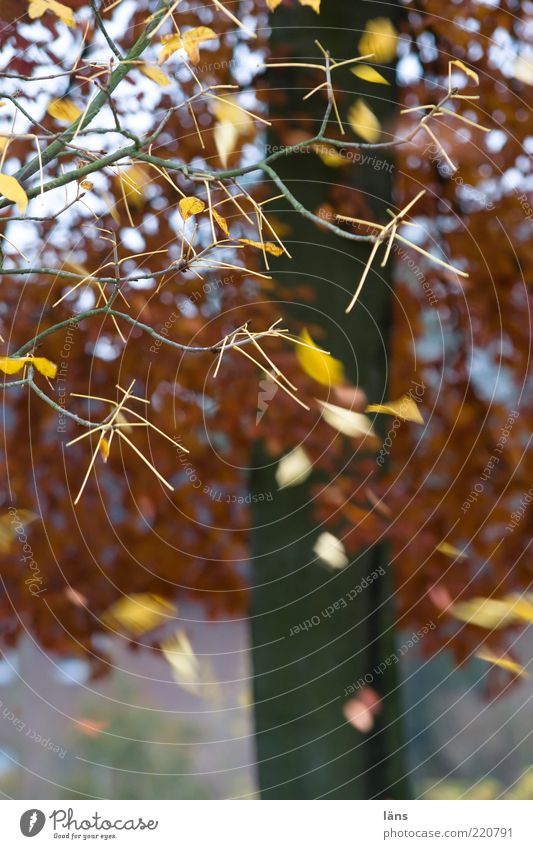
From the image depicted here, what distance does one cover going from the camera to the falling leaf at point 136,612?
173 cm

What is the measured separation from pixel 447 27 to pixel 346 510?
87 cm

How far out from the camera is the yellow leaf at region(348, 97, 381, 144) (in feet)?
4.36

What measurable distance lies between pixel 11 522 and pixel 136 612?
361 mm

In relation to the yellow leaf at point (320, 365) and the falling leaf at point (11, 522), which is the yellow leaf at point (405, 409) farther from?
the falling leaf at point (11, 522)

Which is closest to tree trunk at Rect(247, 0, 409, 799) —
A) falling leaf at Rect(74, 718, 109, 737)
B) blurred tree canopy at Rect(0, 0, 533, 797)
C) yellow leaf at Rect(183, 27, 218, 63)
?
blurred tree canopy at Rect(0, 0, 533, 797)

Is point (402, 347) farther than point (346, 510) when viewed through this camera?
Yes

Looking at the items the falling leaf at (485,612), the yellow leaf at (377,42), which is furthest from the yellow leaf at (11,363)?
the falling leaf at (485,612)

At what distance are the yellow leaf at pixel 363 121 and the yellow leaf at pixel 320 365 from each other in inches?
12.5

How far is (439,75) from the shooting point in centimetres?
156

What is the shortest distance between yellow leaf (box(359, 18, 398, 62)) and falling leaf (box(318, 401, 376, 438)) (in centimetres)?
55

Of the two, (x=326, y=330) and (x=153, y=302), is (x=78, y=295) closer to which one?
(x=153, y=302)

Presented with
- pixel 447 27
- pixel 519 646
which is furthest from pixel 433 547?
pixel 519 646

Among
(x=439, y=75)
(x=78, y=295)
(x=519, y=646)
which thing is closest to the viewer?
(x=78, y=295)

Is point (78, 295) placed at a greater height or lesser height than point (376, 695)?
greater
